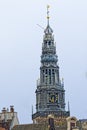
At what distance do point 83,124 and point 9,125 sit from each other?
429 inches

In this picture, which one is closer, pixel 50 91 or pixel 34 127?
pixel 34 127

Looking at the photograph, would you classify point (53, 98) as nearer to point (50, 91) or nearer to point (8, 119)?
point (50, 91)

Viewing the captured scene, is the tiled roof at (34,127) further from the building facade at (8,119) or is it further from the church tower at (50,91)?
the church tower at (50,91)

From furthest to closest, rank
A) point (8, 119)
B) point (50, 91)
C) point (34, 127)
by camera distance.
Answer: point (50, 91) < point (8, 119) < point (34, 127)

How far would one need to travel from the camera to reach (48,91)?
4916 inches

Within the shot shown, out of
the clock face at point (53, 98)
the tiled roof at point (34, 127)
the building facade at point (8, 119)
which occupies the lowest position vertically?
the tiled roof at point (34, 127)

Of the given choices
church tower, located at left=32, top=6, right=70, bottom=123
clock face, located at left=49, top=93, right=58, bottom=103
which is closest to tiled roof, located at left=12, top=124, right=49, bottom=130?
church tower, located at left=32, top=6, right=70, bottom=123

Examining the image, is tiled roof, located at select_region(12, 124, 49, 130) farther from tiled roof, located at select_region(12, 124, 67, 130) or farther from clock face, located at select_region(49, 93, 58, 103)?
clock face, located at select_region(49, 93, 58, 103)

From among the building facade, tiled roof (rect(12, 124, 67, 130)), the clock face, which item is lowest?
tiled roof (rect(12, 124, 67, 130))

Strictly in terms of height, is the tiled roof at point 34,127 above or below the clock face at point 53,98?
below

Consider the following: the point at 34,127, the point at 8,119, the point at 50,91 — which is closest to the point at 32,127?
the point at 34,127

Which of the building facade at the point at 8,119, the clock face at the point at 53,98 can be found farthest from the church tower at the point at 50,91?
the building facade at the point at 8,119

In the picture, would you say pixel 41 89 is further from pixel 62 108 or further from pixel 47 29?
pixel 47 29

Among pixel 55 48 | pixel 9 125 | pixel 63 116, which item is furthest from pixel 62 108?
pixel 9 125
